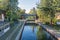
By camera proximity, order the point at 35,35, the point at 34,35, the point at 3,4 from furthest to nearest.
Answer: the point at 3,4, the point at 34,35, the point at 35,35

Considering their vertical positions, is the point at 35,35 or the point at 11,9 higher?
the point at 11,9

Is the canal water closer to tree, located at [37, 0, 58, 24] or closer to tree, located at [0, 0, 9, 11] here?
tree, located at [37, 0, 58, 24]

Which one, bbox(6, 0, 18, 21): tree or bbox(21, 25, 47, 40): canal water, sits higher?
bbox(6, 0, 18, 21): tree

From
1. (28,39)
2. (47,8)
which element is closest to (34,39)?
(28,39)

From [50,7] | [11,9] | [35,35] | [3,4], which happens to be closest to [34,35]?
[35,35]

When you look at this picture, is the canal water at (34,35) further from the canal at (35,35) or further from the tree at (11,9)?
the tree at (11,9)

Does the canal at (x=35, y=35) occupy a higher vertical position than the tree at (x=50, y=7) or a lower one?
lower

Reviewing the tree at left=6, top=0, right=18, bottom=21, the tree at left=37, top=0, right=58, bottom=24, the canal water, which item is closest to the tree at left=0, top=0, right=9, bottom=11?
the tree at left=6, top=0, right=18, bottom=21

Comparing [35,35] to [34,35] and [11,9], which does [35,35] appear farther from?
[11,9]

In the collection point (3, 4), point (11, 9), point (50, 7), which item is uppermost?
point (3, 4)

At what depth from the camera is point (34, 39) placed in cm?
2481

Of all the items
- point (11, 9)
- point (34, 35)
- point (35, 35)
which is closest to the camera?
point (35, 35)

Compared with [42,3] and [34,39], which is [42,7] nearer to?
[42,3]

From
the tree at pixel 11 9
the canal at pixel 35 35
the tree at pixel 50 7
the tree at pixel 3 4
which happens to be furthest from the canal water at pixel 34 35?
the tree at pixel 3 4
